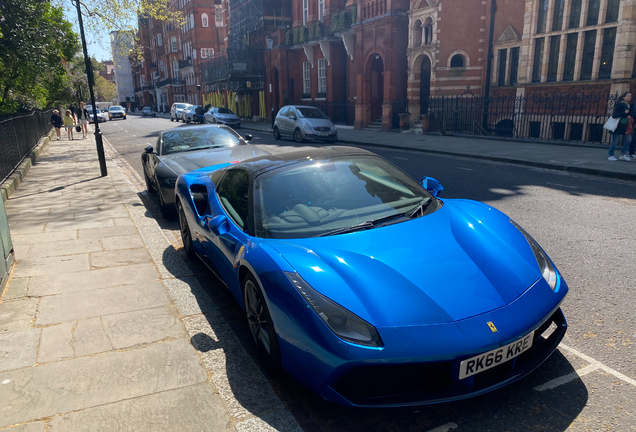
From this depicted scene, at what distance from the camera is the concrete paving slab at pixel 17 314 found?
3785 millimetres

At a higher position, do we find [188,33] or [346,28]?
[188,33]

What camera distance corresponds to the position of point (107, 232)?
261 inches

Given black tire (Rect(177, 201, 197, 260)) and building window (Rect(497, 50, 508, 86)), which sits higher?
building window (Rect(497, 50, 508, 86))

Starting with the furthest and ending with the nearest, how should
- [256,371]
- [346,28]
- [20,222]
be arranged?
[346,28] → [20,222] → [256,371]

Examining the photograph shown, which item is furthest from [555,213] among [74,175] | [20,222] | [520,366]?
[74,175]

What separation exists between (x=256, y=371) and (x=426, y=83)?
23636 millimetres

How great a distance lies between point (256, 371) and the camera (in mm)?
3096

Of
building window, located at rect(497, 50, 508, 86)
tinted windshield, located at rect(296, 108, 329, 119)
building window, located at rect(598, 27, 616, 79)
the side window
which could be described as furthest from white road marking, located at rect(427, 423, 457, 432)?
building window, located at rect(497, 50, 508, 86)

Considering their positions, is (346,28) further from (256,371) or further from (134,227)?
(256,371)

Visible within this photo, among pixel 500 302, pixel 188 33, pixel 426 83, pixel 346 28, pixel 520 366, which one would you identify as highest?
pixel 188 33

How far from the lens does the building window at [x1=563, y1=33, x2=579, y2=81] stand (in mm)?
18547

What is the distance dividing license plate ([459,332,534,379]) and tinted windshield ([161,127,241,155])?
7.18 m

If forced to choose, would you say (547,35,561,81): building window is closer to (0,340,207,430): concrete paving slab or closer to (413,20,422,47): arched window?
(413,20,422,47): arched window

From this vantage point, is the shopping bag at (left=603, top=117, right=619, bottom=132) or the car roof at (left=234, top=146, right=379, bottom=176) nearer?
the car roof at (left=234, top=146, right=379, bottom=176)
